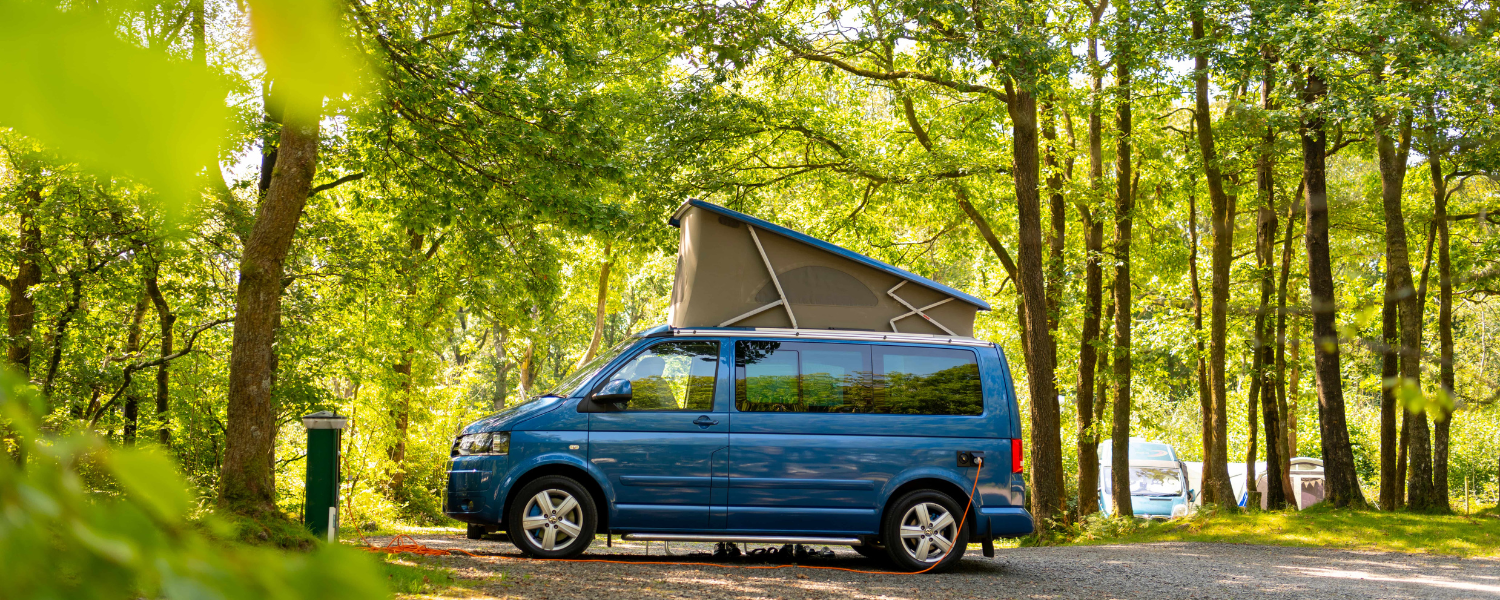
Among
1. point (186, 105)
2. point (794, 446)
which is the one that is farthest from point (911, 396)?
point (186, 105)

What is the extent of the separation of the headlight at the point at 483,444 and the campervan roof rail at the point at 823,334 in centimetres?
192

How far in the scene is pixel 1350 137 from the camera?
63.9 ft

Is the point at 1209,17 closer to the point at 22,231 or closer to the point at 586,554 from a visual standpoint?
the point at 586,554

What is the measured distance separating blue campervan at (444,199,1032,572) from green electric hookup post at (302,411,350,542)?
107 cm

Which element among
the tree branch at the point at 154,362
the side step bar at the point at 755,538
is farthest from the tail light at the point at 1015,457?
the tree branch at the point at 154,362

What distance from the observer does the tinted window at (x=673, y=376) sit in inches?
363

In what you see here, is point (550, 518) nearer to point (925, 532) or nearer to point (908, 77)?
point (925, 532)

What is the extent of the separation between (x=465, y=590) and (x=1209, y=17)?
42.0ft

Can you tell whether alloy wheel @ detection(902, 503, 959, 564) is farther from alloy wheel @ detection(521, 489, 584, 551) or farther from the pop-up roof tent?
alloy wheel @ detection(521, 489, 584, 551)

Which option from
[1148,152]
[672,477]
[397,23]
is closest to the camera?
[672,477]

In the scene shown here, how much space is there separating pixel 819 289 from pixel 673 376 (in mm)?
1808

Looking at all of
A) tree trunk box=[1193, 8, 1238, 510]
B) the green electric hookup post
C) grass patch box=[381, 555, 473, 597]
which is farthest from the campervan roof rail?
tree trunk box=[1193, 8, 1238, 510]

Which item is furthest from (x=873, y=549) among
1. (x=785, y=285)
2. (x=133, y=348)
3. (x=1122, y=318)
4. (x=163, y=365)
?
(x=133, y=348)

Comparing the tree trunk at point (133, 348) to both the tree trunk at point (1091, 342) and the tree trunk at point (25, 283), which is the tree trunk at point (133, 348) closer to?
the tree trunk at point (25, 283)
